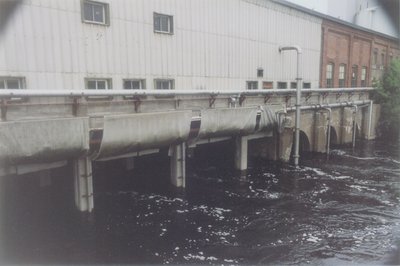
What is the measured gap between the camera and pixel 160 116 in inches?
387

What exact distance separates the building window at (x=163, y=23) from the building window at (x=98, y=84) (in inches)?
117

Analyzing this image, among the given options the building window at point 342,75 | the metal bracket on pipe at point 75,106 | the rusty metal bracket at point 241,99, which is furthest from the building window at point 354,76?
the metal bracket on pipe at point 75,106

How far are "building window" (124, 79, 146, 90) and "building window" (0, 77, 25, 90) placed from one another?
11.6 feet

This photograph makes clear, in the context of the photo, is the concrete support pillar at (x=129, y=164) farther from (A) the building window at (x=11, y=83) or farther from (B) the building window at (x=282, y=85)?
(B) the building window at (x=282, y=85)

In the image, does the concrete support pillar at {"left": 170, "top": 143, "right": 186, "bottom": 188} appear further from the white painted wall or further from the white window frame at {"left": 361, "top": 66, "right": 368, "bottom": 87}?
the white window frame at {"left": 361, "top": 66, "right": 368, "bottom": 87}

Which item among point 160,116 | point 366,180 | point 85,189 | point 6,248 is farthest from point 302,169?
point 6,248

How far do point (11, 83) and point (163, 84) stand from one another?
5.65 metres

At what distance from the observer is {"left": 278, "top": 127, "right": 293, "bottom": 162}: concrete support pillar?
52.2 feet

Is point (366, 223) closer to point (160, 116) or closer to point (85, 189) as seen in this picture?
point (160, 116)

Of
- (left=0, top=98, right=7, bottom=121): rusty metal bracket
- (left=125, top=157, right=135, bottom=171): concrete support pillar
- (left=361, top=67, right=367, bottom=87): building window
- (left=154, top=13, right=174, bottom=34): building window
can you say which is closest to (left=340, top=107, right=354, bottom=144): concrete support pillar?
(left=361, top=67, right=367, bottom=87): building window

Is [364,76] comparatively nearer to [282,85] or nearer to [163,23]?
[282,85]

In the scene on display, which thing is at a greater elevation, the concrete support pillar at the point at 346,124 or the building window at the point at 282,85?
the building window at the point at 282,85

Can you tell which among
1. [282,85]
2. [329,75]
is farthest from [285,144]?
[329,75]

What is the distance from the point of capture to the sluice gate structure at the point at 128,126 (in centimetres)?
740
